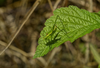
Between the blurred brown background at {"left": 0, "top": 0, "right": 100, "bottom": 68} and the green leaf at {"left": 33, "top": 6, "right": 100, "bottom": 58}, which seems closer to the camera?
the green leaf at {"left": 33, "top": 6, "right": 100, "bottom": 58}

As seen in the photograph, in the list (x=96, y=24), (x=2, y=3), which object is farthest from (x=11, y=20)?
(x=96, y=24)

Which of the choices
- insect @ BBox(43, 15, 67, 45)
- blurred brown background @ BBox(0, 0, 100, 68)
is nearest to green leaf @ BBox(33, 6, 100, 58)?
insect @ BBox(43, 15, 67, 45)

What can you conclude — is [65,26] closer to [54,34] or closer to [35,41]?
[54,34]

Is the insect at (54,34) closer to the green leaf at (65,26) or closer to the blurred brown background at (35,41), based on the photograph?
→ the green leaf at (65,26)

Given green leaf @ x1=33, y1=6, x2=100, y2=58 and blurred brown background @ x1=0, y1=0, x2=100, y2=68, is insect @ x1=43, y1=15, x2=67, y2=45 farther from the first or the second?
blurred brown background @ x1=0, y1=0, x2=100, y2=68

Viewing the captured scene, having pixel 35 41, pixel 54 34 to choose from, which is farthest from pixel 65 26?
pixel 35 41

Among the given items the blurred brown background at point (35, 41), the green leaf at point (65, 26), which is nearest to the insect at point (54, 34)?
the green leaf at point (65, 26)
